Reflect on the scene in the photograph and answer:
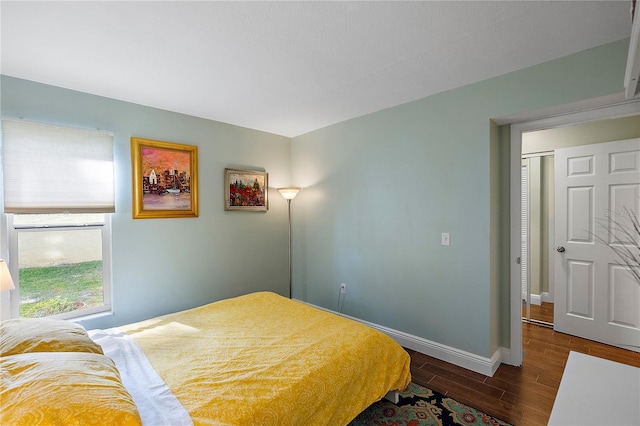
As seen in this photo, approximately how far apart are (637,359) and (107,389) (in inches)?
155

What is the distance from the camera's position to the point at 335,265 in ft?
11.6

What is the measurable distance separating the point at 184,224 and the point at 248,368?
1.92m

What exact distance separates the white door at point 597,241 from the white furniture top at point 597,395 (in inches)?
86.0

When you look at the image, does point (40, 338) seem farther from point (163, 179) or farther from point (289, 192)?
point (289, 192)

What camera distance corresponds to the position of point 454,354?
2.55 meters

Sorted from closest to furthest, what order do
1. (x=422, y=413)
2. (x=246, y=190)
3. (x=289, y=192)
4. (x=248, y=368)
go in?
1. (x=248, y=368)
2. (x=422, y=413)
3. (x=246, y=190)
4. (x=289, y=192)

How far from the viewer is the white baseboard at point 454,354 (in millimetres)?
2398

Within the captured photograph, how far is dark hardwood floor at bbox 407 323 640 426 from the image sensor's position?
1.98 metres

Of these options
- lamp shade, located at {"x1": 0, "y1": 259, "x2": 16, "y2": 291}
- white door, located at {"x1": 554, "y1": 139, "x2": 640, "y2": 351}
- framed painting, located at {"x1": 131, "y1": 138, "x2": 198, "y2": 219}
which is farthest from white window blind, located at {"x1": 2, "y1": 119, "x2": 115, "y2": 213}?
white door, located at {"x1": 554, "y1": 139, "x2": 640, "y2": 351}

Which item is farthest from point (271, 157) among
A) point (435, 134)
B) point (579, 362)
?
point (579, 362)

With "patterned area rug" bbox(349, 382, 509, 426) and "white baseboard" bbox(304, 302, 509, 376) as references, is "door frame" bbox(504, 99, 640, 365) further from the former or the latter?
"patterned area rug" bbox(349, 382, 509, 426)

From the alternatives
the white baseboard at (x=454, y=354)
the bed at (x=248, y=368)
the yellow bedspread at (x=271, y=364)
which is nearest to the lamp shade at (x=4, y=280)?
the bed at (x=248, y=368)

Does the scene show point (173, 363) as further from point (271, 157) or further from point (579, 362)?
point (271, 157)

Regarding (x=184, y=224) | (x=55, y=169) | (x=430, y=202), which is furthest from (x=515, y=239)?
(x=55, y=169)
